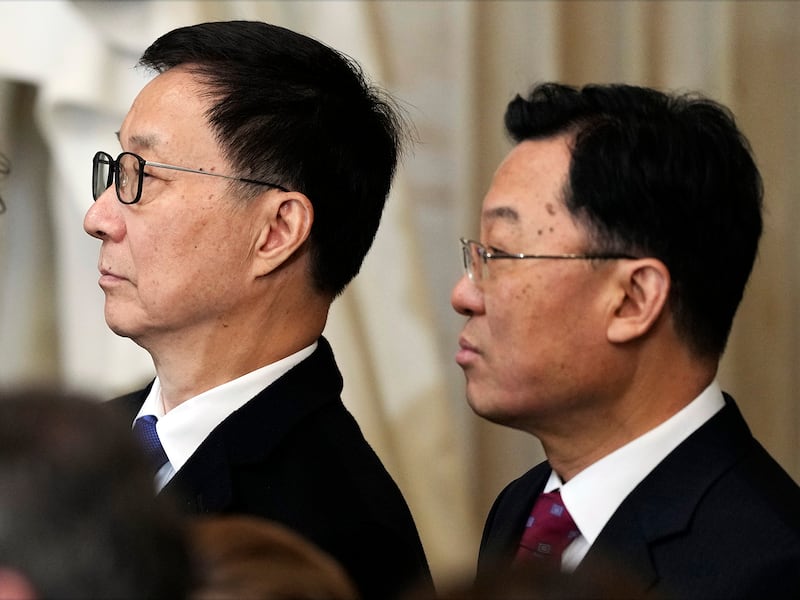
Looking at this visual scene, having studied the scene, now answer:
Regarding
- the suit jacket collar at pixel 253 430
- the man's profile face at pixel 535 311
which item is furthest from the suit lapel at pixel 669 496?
the suit jacket collar at pixel 253 430

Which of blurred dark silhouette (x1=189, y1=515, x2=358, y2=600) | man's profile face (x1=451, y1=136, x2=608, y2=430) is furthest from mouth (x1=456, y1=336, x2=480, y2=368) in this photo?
blurred dark silhouette (x1=189, y1=515, x2=358, y2=600)

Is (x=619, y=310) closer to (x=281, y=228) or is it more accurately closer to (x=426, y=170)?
(x=281, y=228)

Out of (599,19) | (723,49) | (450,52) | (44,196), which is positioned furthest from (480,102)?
(44,196)

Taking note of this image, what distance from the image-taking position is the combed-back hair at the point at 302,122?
1.70 meters

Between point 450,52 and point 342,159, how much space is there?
1251 mm

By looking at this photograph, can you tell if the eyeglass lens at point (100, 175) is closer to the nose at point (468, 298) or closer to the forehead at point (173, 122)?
the forehead at point (173, 122)

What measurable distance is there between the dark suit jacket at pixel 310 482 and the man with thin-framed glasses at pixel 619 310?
0.16 m

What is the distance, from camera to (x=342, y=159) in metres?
1.76

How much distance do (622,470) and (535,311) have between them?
20 cm

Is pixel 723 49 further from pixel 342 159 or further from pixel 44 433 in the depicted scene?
pixel 44 433

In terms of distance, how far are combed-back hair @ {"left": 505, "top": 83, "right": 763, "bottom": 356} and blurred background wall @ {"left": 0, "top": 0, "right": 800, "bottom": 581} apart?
116 cm

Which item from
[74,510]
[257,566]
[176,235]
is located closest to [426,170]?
[176,235]

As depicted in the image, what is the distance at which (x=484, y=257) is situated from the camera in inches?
61.7

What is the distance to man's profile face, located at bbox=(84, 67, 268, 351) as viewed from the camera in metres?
1.67
